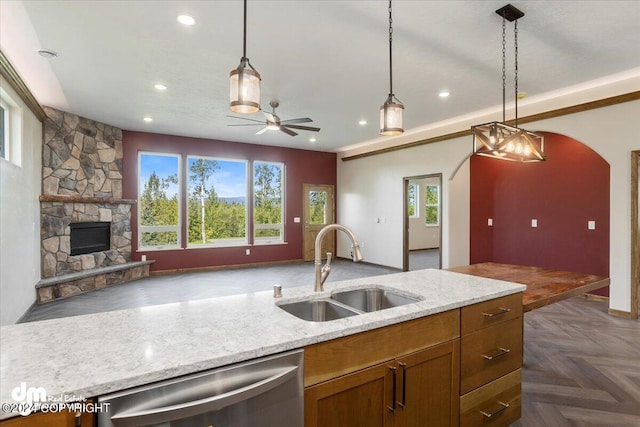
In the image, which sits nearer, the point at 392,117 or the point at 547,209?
the point at 392,117

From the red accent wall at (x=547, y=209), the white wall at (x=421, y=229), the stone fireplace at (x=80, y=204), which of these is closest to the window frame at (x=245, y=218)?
the stone fireplace at (x=80, y=204)

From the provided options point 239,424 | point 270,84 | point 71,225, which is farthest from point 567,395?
point 71,225

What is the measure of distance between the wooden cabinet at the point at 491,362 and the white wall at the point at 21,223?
4.33m

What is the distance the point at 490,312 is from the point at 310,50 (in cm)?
279

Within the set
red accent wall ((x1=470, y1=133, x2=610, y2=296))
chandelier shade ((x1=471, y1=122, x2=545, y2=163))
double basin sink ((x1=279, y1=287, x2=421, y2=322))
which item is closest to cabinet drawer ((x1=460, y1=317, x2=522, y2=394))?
double basin sink ((x1=279, y1=287, x2=421, y2=322))

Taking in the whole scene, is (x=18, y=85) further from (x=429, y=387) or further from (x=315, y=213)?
(x=315, y=213)

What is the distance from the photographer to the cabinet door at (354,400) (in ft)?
4.04

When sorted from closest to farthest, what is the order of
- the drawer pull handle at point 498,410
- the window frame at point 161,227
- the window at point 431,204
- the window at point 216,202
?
the drawer pull handle at point 498,410 → the window frame at point 161,227 → the window at point 216,202 → the window at point 431,204

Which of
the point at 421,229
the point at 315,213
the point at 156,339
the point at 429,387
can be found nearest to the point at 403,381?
the point at 429,387

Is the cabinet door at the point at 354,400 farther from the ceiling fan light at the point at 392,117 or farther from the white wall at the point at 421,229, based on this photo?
the white wall at the point at 421,229

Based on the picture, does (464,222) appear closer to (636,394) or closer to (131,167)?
(636,394)

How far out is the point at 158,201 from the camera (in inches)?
273

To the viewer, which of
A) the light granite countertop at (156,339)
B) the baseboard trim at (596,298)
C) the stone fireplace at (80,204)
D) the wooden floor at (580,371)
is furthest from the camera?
the stone fireplace at (80,204)

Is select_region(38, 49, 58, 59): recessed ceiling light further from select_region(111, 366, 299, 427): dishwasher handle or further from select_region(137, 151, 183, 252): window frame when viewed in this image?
select_region(111, 366, 299, 427): dishwasher handle
